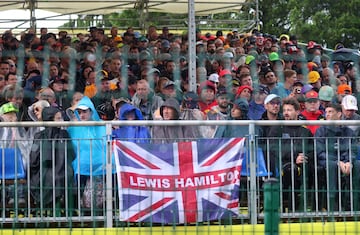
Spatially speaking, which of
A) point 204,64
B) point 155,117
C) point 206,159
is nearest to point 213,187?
point 206,159

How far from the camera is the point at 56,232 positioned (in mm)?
8625

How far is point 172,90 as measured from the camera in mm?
12125

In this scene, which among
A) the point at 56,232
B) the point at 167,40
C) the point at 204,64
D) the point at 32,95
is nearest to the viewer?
the point at 56,232

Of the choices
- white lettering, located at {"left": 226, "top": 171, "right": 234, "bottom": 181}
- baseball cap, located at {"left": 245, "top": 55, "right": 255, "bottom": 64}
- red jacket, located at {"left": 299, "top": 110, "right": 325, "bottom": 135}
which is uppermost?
baseball cap, located at {"left": 245, "top": 55, "right": 255, "bottom": 64}

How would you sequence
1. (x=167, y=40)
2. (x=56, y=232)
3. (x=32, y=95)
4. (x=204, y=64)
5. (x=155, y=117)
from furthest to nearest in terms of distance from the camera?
(x=167, y=40)
(x=204, y=64)
(x=32, y=95)
(x=155, y=117)
(x=56, y=232)

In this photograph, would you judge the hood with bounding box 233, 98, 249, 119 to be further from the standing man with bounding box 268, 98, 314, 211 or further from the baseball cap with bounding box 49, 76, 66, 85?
the baseball cap with bounding box 49, 76, 66, 85

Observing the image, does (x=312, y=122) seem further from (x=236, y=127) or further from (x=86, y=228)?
(x=86, y=228)

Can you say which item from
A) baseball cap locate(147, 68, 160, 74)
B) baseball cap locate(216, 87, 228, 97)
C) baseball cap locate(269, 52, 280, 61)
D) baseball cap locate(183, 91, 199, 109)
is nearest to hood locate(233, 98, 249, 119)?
baseball cap locate(216, 87, 228, 97)

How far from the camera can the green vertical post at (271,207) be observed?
6840 mm

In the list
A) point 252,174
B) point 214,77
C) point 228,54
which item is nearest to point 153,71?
point 214,77

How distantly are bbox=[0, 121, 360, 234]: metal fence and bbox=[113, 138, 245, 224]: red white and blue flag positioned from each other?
9cm

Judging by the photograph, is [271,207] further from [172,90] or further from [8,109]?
[172,90]

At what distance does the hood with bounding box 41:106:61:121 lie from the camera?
9.84 meters

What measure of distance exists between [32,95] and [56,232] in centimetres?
329
